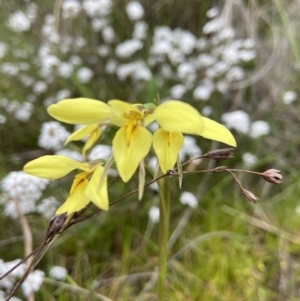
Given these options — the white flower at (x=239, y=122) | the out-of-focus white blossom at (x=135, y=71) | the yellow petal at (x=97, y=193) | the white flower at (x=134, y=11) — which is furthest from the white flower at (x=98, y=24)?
the yellow petal at (x=97, y=193)

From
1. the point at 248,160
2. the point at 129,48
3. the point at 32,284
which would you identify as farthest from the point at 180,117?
the point at 129,48

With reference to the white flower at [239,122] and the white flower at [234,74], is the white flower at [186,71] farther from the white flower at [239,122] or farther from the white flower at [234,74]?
the white flower at [239,122]

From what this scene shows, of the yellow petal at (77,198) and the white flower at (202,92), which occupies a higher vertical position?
the yellow petal at (77,198)

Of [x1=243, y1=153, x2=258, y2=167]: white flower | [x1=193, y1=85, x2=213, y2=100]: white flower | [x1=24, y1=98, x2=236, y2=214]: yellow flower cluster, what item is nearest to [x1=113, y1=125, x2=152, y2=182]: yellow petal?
[x1=24, y1=98, x2=236, y2=214]: yellow flower cluster

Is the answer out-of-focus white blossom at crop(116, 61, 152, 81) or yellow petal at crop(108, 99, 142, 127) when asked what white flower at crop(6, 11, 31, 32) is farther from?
yellow petal at crop(108, 99, 142, 127)

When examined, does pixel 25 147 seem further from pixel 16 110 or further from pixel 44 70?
pixel 44 70

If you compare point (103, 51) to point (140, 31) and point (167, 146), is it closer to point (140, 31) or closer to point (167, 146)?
point (140, 31)
